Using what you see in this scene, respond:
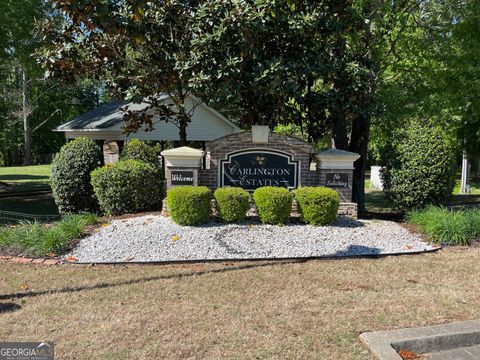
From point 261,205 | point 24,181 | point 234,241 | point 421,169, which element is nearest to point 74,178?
point 261,205

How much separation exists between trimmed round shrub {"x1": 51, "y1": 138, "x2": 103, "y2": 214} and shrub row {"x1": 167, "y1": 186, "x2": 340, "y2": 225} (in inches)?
122

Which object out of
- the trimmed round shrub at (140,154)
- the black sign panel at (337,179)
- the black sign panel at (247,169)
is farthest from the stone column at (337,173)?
the trimmed round shrub at (140,154)

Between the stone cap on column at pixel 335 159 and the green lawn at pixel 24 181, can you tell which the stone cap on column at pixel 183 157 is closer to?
the stone cap on column at pixel 335 159

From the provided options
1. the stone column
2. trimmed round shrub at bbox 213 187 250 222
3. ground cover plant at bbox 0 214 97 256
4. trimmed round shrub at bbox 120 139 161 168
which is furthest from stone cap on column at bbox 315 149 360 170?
ground cover plant at bbox 0 214 97 256

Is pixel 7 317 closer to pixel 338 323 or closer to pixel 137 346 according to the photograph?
pixel 137 346

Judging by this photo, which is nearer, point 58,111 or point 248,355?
point 248,355

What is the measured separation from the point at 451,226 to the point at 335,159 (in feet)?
8.04

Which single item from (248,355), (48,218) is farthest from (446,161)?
Result: (48,218)

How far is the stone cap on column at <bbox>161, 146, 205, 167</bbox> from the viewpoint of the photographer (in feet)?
26.7

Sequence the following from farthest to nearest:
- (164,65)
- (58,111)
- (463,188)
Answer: (58,111)
(463,188)
(164,65)

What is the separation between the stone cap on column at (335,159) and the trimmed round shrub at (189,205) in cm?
252

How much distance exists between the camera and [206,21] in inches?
327

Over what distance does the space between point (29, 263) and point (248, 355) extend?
4021mm

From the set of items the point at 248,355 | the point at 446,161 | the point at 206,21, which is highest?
the point at 206,21
